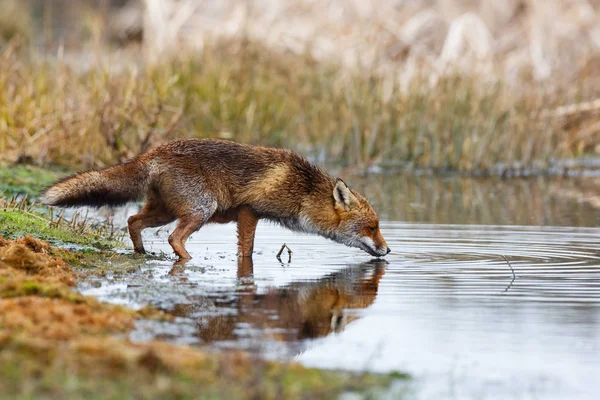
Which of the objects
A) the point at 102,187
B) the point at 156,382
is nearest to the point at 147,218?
the point at 102,187

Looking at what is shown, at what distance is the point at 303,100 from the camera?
1870 cm

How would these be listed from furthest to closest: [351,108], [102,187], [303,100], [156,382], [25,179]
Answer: [303,100], [351,108], [25,179], [102,187], [156,382]

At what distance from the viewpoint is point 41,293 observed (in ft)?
19.5

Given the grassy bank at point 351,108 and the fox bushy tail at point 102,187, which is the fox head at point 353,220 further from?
the grassy bank at point 351,108

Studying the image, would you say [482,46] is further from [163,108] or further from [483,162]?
[163,108]

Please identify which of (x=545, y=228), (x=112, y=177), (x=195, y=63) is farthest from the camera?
(x=195, y=63)

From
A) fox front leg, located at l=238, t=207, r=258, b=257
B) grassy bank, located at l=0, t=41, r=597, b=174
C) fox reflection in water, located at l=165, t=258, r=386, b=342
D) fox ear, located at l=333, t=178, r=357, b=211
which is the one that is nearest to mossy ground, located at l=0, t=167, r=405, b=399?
fox reflection in water, located at l=165, t=258, r=386, b=342

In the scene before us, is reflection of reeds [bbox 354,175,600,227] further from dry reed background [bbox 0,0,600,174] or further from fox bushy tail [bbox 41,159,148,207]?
fox bushy tail [bbox 41,159,148,207]

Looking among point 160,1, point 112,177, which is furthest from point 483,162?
point 112,177

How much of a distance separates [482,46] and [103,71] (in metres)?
10.7

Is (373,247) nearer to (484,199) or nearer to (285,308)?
(285,308)

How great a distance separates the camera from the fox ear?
935 centimetres

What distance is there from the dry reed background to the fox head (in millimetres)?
4522

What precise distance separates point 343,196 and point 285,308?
3.04 metres
